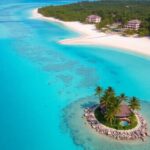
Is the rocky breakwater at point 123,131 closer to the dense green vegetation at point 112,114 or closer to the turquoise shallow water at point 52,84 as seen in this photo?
the dense green vegetation at point 112,114

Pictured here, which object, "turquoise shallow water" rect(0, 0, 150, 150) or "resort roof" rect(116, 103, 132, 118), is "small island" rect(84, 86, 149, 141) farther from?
"turquoise shallow water" rect(0, 0, 150, 150)

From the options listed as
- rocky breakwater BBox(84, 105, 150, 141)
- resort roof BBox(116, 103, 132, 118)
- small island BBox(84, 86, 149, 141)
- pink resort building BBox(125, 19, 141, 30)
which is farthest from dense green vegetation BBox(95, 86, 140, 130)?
pink resort building BBox(125, 19, 141, 30)

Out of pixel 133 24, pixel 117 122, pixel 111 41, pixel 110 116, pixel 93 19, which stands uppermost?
pixel 93 19

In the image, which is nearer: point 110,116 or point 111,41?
point 110,116

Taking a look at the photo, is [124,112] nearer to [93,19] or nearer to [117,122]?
[117,122]

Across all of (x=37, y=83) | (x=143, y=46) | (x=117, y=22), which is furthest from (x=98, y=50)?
(x=117, y=22)

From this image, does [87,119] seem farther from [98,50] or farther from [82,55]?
[98,50]

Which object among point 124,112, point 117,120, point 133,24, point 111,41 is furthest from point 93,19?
point 117,120
